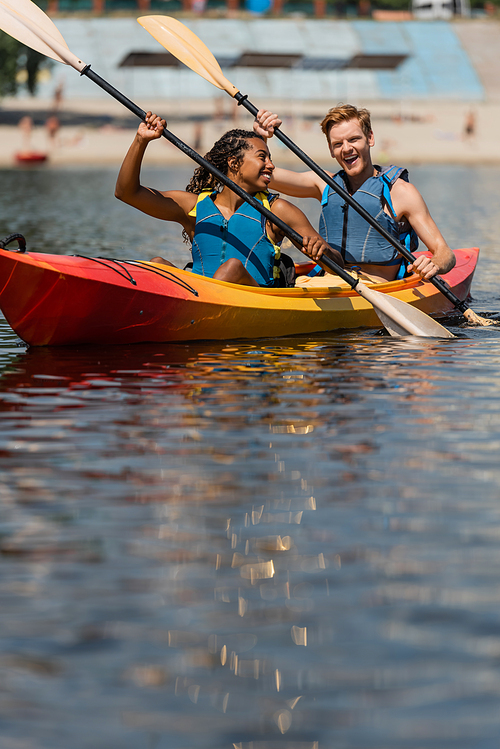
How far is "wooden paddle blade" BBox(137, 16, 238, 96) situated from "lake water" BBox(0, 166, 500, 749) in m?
2.60

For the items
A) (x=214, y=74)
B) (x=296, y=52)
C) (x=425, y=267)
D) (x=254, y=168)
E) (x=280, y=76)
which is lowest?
(x=425, y=267)

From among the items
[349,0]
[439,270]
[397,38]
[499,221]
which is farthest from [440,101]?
[439,270]

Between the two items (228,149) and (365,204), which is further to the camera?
(365,204)

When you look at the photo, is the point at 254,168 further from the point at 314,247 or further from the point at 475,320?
the point at 475,320

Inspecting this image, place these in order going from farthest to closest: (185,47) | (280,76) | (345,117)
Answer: (280,76), (185,47), (345,117)

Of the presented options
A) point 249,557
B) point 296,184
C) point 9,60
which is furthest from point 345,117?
point 9,60

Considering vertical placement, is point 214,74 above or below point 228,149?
above

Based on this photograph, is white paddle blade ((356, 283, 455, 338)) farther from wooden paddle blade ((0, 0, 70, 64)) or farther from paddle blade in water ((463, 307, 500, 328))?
wooden paddle blade ((0, 0, 70, 64))

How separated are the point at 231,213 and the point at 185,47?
1606 mm

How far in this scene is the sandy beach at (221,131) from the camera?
1516 inches

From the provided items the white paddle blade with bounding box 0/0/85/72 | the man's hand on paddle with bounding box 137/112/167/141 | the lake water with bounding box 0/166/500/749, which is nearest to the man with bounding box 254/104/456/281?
the man's hand on paddle with bounding box 137/112/167/141

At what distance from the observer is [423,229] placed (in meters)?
7.71

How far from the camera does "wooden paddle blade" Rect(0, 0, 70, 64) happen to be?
24.0 ft

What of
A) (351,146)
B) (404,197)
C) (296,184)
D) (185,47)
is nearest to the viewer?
(351,146)
